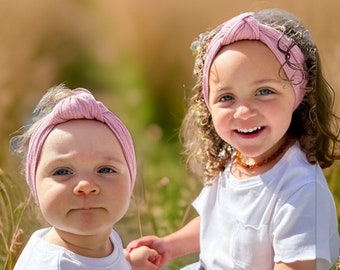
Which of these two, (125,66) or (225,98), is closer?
(225,98)

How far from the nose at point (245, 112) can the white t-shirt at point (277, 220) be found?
0.36ft

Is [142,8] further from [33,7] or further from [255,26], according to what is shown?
[255,26]

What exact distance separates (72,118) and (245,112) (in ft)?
0.99

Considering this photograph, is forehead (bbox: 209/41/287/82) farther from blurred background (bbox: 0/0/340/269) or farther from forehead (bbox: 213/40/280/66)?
blurred background (bbox: 0/0/340/269)

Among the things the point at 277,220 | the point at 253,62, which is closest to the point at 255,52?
the point at 253,62

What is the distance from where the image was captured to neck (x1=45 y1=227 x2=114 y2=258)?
1247mm

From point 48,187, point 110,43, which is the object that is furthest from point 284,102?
point 110,43

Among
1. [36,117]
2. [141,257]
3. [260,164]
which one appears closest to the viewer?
[36,117]

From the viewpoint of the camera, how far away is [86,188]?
1206 mm

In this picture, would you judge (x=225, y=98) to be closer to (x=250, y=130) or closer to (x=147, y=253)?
(x=250, y=130)

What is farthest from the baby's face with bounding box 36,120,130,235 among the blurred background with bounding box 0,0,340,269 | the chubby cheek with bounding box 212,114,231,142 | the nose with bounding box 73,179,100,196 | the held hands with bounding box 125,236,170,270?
the blurred background with bounding box 0,0,340,269

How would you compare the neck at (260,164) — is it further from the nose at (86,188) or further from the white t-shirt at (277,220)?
the nose at (86,188)

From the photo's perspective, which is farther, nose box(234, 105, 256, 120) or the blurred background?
the blurred background

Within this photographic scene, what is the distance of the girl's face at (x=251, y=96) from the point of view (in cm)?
135
